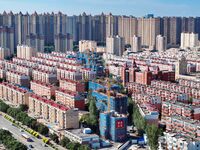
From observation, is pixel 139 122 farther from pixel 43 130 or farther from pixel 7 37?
pixel 7 37

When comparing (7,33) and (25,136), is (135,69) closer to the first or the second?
(25,136)

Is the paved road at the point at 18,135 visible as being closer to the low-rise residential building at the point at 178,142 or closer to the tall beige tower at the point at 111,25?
the low-rise residential building at the point at 178,142

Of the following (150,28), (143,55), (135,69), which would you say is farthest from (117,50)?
(135,69)

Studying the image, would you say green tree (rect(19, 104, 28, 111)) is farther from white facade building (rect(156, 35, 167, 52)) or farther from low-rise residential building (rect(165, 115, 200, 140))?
white facade building (rect(156, 35, 167, 52))

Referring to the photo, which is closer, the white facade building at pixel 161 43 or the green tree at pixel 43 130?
the green tree at pixel 43 130

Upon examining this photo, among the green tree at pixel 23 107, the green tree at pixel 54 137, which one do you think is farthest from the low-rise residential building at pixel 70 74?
the green tree at pixel 54 137
